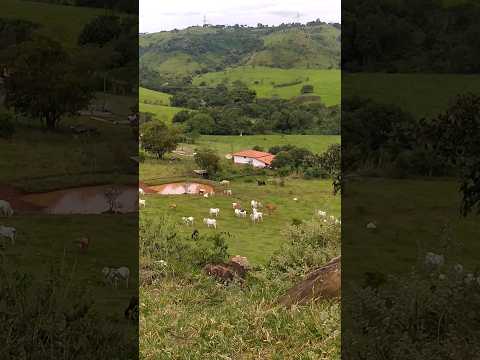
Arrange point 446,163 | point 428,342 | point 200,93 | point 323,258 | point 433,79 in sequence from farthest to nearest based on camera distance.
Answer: point 200,93
point 323,258
point 433,79
point 446,163
point 428,342

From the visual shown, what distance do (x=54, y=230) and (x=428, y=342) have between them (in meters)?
4.81

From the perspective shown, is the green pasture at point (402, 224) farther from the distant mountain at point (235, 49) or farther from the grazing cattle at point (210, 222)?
the distant mountain at point (235, 49)

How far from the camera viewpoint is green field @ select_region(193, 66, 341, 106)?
1015 centimetres

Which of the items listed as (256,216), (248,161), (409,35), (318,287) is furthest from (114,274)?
(409,35)

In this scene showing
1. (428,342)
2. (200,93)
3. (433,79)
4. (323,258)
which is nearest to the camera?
(428,342)

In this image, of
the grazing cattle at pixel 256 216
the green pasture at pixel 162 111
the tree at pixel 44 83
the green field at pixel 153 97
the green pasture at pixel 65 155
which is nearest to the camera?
the green pasture at pixel 65 155

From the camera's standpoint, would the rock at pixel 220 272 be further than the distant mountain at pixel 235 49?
No

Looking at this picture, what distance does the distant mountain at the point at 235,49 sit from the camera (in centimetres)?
1025

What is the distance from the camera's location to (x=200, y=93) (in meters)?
10.8

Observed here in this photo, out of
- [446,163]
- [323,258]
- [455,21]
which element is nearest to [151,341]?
[323,258]

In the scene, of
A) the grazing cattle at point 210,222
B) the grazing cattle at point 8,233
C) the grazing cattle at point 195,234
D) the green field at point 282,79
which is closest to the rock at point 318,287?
the grazing cattle at point 210,222

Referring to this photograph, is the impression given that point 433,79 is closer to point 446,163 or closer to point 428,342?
point 446,163

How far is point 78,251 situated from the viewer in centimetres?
852

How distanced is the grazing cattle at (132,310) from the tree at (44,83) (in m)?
2.52
